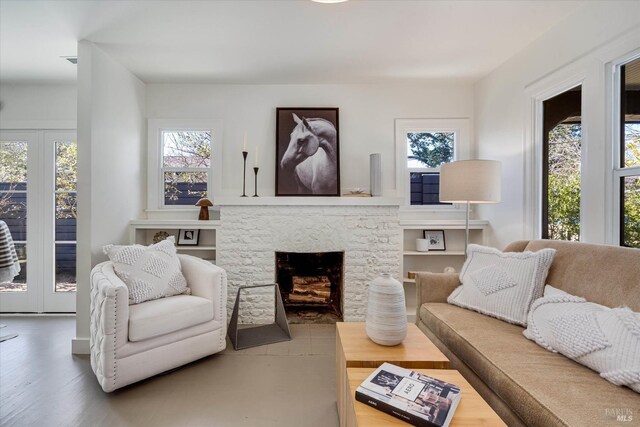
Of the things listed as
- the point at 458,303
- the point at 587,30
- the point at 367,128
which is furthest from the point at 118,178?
the point at 587,30

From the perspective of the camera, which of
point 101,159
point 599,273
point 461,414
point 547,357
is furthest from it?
point 101,159

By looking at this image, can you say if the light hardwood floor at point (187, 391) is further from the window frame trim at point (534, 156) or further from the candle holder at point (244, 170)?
the window frame trim at point (534, 156)

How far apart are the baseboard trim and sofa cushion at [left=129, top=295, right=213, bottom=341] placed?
0.85m

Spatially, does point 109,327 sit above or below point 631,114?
below

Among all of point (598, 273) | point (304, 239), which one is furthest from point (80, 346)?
point (598, 273)

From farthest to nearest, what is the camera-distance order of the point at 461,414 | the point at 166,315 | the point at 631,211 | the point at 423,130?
1. the point at 423,130
2. the point at 166,315
3. the point at 631,211
4. the point at 461,414

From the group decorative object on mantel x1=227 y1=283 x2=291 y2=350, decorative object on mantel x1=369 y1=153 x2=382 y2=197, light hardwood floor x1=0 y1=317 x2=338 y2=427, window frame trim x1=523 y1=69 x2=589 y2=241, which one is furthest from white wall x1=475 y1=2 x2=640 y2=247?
decorative object on mantel x1=227 y1=283 x2=291 y2=350

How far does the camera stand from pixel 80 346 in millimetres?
2582

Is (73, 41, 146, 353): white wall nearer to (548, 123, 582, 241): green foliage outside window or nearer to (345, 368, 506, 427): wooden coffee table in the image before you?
(345, 368, 506, 427): wooden coffee table

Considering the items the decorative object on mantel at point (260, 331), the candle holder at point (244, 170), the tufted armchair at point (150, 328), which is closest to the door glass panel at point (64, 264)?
the tufted armchair at point (150, 328)

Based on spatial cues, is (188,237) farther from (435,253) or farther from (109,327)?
(435,253)

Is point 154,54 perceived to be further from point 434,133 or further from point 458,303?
point 458,303

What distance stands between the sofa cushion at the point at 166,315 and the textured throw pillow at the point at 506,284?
1.86m

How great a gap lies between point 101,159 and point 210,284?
1.48 m
